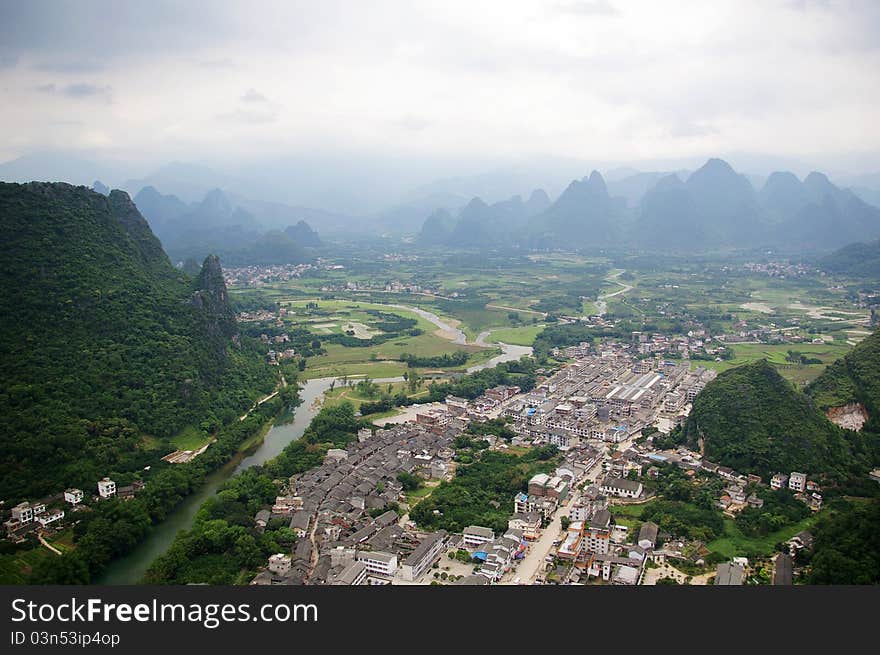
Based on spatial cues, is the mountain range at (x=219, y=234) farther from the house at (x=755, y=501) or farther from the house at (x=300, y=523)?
the house at (x=755, y=501)

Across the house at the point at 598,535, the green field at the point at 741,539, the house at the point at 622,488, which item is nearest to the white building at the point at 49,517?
the house at the point at 598,535

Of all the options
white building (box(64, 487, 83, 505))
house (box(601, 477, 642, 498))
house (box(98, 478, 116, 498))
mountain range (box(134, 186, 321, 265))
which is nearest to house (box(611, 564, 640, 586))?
house (box(601, 477, 642, 498))

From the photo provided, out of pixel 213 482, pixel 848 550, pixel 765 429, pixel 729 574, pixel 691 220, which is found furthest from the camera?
pixel 691 220

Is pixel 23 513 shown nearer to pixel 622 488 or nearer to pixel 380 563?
pixel 380 563

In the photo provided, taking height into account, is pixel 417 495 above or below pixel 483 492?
below

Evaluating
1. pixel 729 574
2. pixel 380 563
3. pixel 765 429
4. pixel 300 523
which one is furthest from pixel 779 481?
pixel 300 523

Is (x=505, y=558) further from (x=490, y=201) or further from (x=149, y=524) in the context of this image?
(x=490, y=201)
